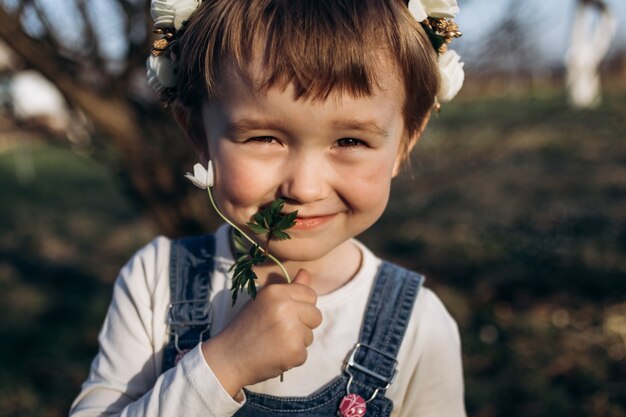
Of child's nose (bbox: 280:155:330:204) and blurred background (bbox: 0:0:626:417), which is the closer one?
child's nose (bbox: 280:155:330:204)

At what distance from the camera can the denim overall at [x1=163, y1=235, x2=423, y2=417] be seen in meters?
1.58

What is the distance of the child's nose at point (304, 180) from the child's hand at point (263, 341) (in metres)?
0.22

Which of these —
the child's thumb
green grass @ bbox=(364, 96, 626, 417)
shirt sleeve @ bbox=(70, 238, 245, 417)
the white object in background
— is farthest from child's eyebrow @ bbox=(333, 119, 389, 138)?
the white object in background

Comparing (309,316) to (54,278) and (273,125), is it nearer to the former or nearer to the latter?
(273,125)

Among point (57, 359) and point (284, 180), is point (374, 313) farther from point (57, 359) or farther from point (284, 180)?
point (57, 359)

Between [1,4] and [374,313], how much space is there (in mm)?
1865

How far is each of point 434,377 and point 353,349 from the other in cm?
23

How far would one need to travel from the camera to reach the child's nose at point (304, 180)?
1.38 m

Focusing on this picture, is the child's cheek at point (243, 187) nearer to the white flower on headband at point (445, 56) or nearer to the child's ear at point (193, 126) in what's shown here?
the child's ear at point (193, 126)

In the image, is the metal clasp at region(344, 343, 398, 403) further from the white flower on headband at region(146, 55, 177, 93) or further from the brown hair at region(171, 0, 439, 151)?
the white flower on headband at region(146, 55, 177, 93)

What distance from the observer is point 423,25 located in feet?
5.12

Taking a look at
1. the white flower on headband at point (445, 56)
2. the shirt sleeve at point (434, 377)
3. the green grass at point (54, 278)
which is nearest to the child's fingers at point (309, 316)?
the shirt sleeve at point (434, 377)

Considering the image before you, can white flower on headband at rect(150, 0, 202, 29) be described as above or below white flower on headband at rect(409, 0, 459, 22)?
below

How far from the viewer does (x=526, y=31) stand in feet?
9.81
